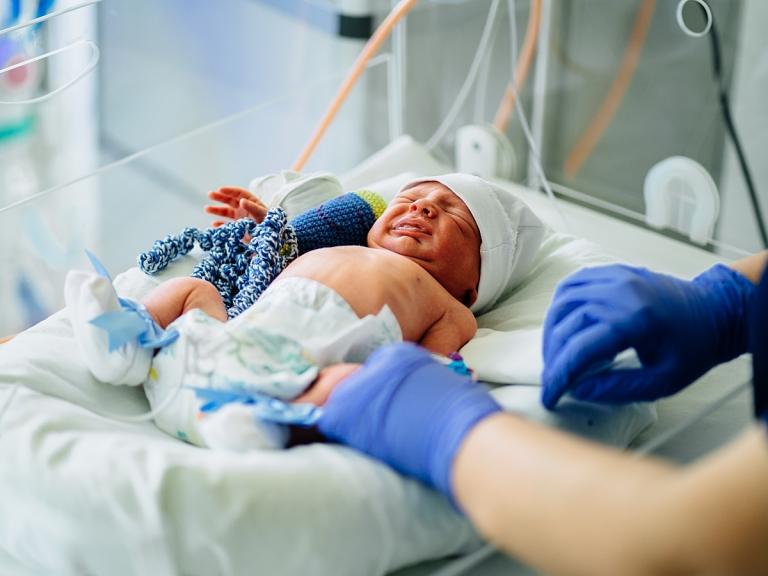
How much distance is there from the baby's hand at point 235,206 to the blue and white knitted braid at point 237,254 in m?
0.05

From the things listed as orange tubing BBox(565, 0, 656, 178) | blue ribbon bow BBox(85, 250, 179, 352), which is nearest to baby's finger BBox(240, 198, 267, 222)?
blue ribbon bow BBox(85, 250, 179, 352)

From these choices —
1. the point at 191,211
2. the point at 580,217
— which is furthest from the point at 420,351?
the point at 191,211

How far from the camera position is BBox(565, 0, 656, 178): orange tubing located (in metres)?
2.01

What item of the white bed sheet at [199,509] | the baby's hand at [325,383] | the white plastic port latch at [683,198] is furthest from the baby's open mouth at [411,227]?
the white plastic port latch at [683,198]

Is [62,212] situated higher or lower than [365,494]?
lower

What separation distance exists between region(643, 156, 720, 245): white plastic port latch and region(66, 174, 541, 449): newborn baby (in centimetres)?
37

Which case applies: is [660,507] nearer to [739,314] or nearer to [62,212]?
[739,314]

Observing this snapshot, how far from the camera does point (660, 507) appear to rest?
73 centimetres

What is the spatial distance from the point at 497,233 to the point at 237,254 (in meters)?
0.38

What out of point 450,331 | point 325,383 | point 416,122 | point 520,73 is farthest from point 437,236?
point 416,122

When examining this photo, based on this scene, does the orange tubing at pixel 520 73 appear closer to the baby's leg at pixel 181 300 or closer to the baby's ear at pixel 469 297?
the baby's ear at pixel 469 297

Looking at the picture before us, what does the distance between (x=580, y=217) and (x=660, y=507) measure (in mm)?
1348

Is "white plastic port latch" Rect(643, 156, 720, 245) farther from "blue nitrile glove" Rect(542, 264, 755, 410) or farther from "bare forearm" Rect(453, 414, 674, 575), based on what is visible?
"bare forearm" Rect(453, 414, 674, 575)

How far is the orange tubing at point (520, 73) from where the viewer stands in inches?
85.5
